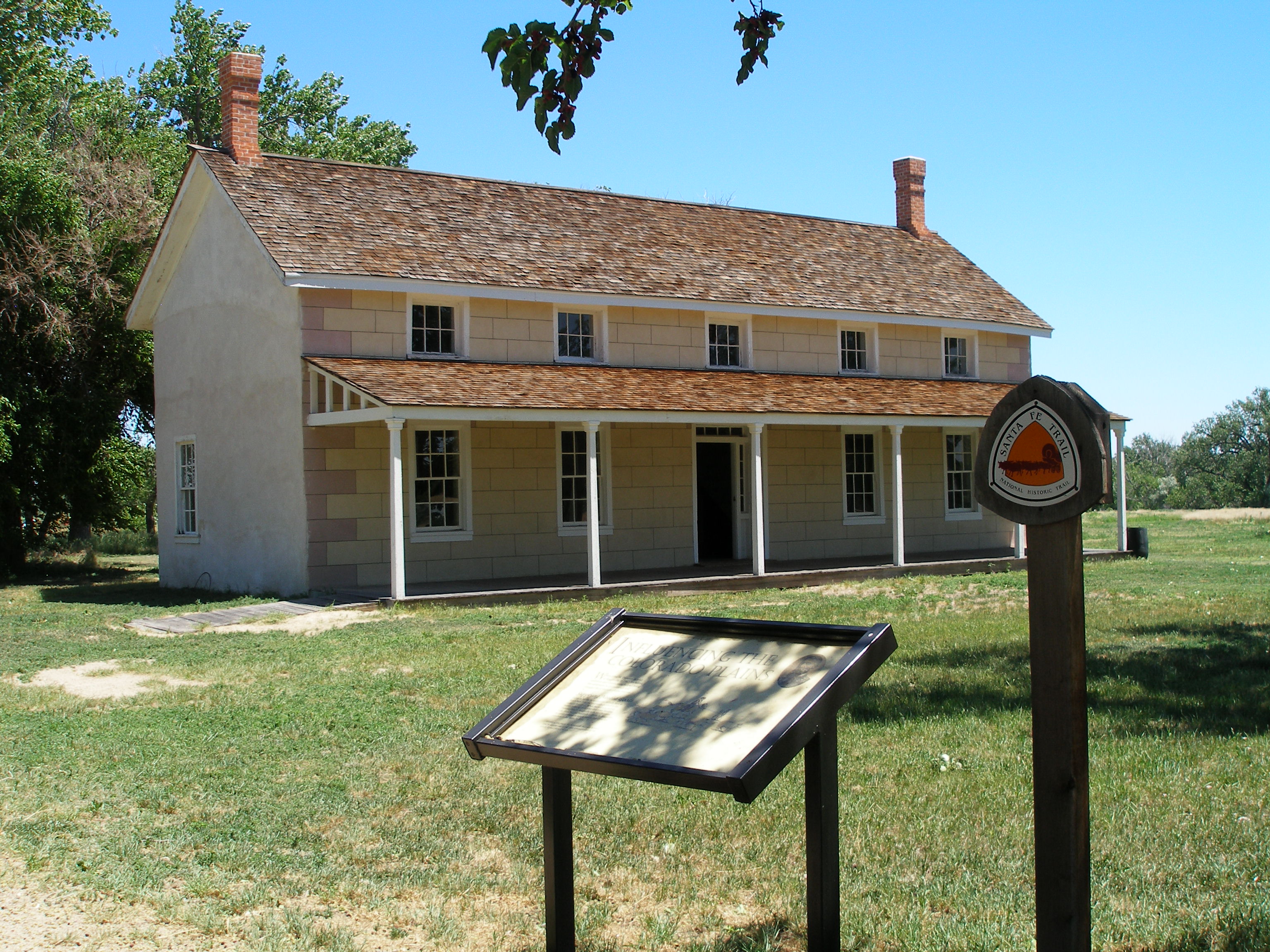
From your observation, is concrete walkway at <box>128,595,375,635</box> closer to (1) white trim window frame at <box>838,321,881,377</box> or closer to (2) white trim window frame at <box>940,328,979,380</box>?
(1) white trim window frame at <box>838,321,881,377</box>

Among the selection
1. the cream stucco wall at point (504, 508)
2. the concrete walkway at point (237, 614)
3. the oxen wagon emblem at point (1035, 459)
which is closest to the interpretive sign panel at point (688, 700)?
the oxen wagon emblem at point (1035, 459)

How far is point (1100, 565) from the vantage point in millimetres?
21562

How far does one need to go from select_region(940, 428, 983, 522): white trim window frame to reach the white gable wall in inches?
502

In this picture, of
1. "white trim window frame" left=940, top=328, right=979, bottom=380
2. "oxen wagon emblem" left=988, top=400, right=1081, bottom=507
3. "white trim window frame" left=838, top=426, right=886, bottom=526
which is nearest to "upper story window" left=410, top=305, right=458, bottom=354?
"white trim window frame" left=838, top=426, right=886, bottom=526

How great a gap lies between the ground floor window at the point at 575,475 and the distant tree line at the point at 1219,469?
51531 millimetres

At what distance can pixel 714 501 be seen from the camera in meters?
21.6

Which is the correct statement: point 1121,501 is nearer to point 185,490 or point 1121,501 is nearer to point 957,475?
point 957,475

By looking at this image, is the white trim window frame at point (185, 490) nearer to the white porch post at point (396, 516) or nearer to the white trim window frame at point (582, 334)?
the white porch post at point (396, 516)

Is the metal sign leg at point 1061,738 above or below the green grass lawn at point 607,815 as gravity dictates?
above

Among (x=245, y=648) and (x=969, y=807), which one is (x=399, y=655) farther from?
(x=969, y=807)

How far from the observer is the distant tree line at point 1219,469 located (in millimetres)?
68188

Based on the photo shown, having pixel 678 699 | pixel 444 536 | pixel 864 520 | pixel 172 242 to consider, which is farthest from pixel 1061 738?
pixel 172 242

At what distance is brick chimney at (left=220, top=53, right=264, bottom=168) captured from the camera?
19188mm

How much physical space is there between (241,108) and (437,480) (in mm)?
7010
